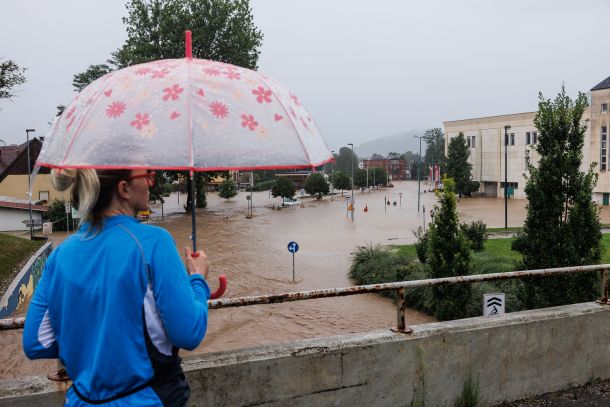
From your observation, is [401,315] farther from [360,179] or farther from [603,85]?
[360,179]

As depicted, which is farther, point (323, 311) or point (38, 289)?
point (323, 311)

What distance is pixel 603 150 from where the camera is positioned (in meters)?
56.8

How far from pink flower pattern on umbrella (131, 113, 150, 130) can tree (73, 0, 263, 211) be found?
44.0 m

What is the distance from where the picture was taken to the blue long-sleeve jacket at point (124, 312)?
60.7 inches

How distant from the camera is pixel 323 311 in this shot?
18.5 m

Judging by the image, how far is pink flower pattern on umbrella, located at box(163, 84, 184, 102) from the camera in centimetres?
203

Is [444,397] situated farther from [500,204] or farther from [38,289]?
[500,204]

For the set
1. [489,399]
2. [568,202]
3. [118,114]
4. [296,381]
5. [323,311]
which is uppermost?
[118,114]

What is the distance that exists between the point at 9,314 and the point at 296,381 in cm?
1490

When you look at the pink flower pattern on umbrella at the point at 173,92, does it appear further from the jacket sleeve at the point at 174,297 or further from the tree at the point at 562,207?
the tree at the point at 562,207

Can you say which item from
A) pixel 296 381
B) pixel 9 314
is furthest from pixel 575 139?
pixel 9 314

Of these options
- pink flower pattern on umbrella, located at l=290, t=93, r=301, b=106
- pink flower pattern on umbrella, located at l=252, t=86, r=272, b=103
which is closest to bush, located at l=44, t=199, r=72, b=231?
pink flower pattern on umbrella, located at l=290, t=93, r=301, b=106

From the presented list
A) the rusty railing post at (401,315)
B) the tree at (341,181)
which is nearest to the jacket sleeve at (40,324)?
the rusty railing post at (401,315)

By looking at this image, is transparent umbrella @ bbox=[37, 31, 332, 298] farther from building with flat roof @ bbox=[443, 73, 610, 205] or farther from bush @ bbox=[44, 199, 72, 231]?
building with flat roof @ bbox=[443, 73, 610, 205]
